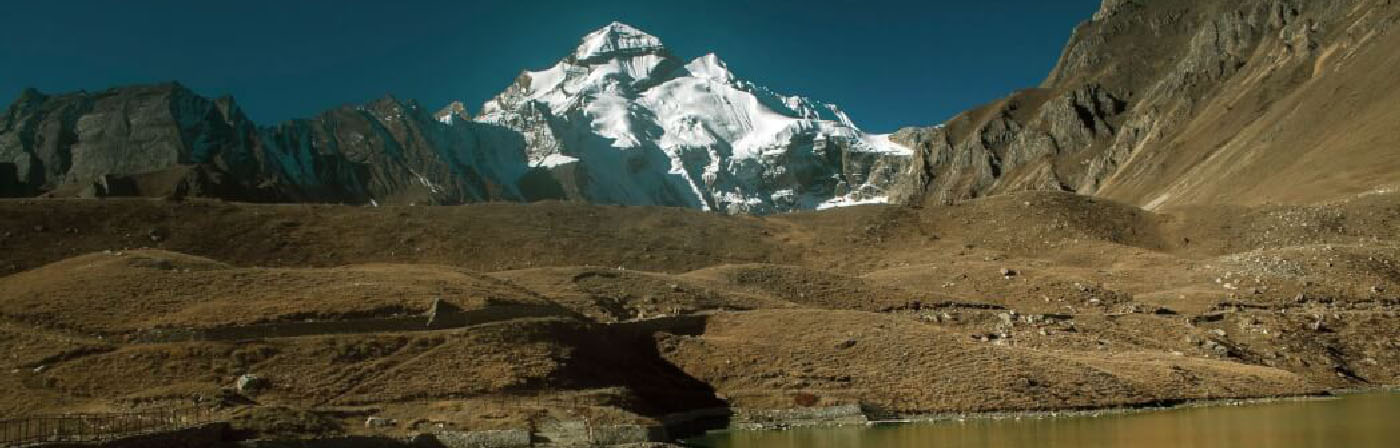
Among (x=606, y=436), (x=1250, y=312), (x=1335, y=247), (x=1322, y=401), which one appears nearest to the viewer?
(x=606, y=436)

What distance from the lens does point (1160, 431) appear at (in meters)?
39.4

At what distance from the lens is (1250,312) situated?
62625mm

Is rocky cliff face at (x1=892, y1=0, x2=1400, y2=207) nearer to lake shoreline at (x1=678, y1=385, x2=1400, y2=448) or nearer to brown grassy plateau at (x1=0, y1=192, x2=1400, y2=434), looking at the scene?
brown grassy plateau at (x1=0, y1=192, x2=1400, y2=434)

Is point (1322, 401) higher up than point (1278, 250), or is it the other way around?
point (1278, 250)

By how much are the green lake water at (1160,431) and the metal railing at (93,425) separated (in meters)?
17.4

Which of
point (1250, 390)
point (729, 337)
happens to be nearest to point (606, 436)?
point (729, 337)

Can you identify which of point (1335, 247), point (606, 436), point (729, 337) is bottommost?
point (606, 436)

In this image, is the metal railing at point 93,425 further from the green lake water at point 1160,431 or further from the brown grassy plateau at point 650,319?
the green lake water at point 1160,431

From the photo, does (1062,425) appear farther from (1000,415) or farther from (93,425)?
(93,425)

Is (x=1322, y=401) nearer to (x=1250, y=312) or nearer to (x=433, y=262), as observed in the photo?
(x=1250, y=312)

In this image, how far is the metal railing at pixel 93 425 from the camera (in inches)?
1334

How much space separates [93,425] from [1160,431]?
117 feet

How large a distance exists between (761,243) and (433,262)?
3123cm

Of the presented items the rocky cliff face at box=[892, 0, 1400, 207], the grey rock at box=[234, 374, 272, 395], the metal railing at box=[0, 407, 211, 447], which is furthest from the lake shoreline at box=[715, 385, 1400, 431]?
the rocky cliff face at box=[892, 0, 1400, 207]
